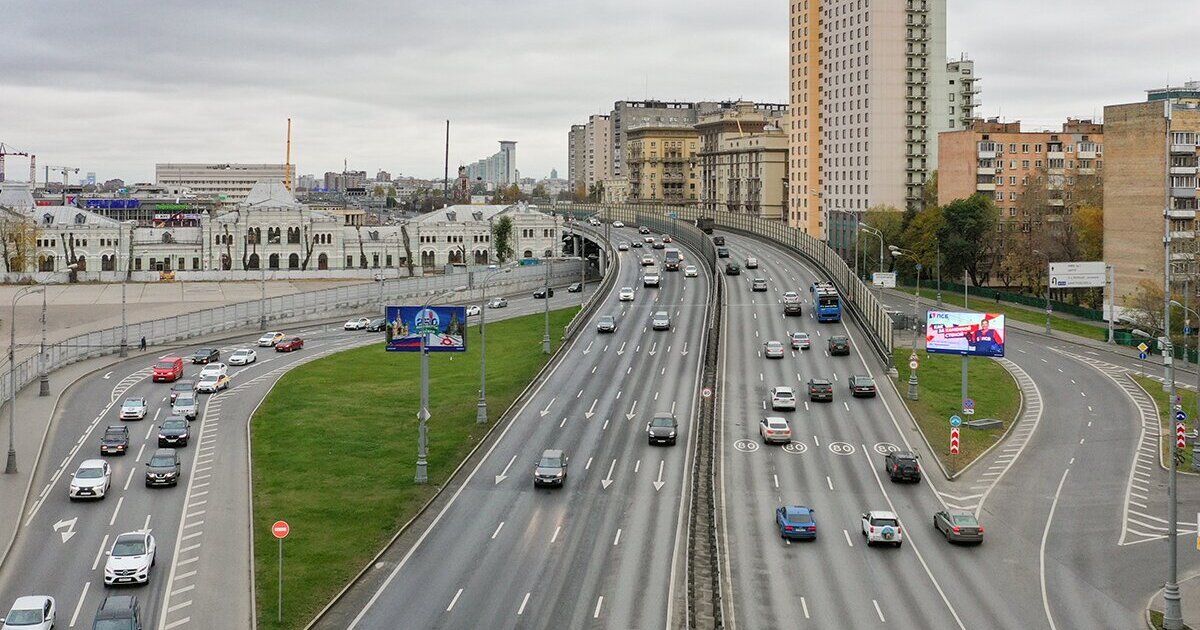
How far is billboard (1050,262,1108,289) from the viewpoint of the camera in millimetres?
98750

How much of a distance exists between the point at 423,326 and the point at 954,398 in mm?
31674

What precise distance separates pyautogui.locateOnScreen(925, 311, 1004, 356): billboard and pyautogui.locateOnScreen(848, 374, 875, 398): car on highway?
13.6 ft

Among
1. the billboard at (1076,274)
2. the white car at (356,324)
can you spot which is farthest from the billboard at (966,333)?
the white car at (356,324)

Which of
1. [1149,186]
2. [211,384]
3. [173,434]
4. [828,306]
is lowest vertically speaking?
[173,434]

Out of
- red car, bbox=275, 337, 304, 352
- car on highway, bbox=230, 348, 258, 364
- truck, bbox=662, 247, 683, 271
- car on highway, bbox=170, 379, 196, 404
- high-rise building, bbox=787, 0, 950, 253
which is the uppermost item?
high-rise building, bbox=787, 0, 950, 253

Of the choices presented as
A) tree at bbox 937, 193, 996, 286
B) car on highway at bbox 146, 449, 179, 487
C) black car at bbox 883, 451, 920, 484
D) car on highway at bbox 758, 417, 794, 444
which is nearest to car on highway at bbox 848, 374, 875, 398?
car on highway at bbox 758, 417, 794, 444

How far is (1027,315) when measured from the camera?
111 meters

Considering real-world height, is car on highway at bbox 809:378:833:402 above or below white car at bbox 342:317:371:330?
below

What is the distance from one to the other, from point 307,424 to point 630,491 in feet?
70.0

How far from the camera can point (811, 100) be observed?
188125 millimetres

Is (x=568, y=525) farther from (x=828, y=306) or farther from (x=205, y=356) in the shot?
(x=205, y=356)

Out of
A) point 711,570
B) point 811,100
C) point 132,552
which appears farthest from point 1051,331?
point 811,100

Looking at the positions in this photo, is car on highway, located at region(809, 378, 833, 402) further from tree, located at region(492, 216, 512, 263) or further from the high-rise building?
tree, located at region(492, 216, 512, 263)

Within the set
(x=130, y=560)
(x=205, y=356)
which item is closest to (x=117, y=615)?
(x=130, y=560)
